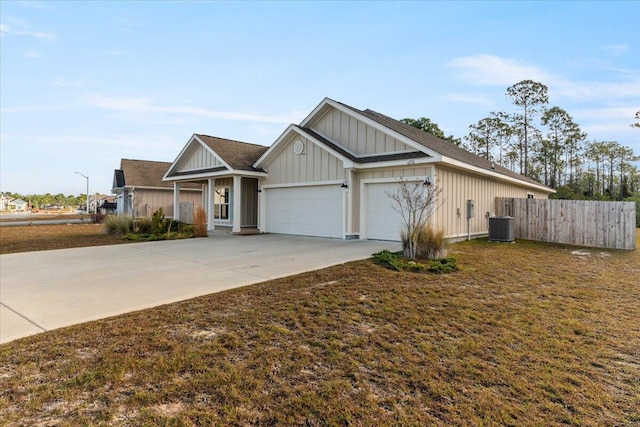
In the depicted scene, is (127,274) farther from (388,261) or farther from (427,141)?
(427,141)

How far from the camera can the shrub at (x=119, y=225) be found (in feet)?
50.9

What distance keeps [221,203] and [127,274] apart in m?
11.1

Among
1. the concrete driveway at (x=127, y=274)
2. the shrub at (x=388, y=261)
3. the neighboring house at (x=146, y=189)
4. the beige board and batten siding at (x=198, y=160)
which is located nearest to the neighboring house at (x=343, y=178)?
the beige board and batten siding at (x=198, y=160)

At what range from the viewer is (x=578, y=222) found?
38.7ft

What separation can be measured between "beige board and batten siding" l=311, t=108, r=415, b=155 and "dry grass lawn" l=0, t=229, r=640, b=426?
7353 mm

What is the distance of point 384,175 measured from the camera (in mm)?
11758

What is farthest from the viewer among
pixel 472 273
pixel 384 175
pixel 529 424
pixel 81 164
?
pixel 81 164

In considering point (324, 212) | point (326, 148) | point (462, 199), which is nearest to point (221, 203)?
point (324, 212)

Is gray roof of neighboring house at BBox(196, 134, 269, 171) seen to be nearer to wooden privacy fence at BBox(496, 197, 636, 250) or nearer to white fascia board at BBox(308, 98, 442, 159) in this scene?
white fascia board at BBox(308, 98, 442, 159)

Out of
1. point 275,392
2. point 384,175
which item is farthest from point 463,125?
point 275,392

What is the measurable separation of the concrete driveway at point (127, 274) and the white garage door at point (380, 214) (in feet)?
2.69

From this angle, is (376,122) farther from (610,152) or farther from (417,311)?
(610,152)

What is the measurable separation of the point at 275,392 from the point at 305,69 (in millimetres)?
14615

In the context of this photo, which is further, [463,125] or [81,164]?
[81,164]
